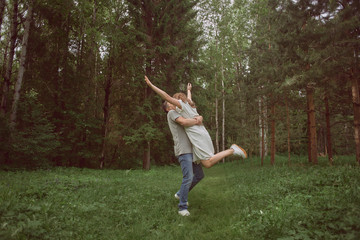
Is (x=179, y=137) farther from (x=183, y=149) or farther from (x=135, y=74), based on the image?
(x=135, y=74)

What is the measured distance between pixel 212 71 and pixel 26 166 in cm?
1320

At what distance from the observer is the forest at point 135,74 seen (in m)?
11.2

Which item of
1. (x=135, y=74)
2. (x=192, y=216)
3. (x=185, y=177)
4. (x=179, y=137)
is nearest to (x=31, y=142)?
(x=135, y=74)

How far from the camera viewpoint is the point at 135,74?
620 inches

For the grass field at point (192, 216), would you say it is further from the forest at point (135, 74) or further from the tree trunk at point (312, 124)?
the forest at point (135, 74)

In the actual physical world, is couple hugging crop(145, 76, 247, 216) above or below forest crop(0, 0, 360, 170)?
below

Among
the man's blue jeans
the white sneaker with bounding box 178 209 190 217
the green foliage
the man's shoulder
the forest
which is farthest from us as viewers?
the green foliage

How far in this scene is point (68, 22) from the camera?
17328 millimetres

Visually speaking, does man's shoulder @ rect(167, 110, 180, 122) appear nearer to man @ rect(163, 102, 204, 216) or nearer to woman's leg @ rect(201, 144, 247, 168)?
man @ rect(163, 102, 204, 216)

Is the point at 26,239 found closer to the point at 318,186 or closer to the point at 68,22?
the point at 318,186

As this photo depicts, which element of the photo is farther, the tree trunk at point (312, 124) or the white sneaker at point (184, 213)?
the tree trunk at point (312, 124)

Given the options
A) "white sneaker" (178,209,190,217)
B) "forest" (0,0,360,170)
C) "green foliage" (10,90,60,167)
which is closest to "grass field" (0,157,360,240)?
"white sneaker" (178,209,190,217)

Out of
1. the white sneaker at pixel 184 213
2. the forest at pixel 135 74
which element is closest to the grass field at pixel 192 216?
the white sneaker at pixel 184 213

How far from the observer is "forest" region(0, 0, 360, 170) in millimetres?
11156
